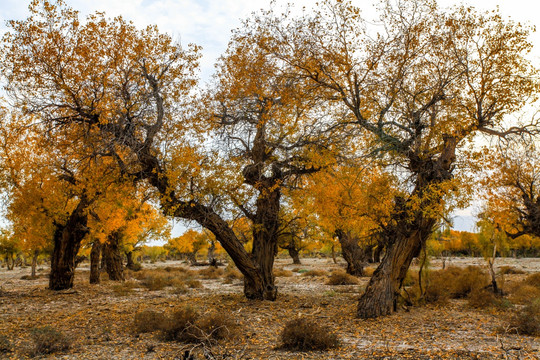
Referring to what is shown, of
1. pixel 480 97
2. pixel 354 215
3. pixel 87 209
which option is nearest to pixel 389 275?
pixel 354 215

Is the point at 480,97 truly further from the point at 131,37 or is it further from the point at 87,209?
the point at 87,209

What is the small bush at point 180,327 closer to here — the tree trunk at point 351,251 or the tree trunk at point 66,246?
the tree trunk at point 66,246

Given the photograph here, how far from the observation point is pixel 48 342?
719 cm

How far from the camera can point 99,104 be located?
10.7 meters

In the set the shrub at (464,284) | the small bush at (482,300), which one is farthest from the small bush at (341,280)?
the small bush at (482,300)

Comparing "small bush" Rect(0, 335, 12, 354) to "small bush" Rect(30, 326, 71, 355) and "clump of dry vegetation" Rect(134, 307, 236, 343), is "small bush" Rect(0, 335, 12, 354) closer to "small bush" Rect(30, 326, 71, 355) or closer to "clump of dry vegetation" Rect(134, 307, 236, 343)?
"small bush" Rect(30, 326, 71, 355)

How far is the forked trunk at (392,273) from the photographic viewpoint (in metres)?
10.7

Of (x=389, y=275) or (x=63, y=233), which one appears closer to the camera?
(x=389, y=275)

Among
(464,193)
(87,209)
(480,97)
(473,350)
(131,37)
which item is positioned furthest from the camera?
(87,209)

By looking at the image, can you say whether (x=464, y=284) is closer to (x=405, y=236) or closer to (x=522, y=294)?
(x=522, y=294)

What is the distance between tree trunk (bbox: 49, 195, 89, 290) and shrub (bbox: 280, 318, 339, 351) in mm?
12712

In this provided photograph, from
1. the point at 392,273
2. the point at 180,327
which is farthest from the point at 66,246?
the point at 392,273

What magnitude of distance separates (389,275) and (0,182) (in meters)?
16.0

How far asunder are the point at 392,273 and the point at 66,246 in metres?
13.7
